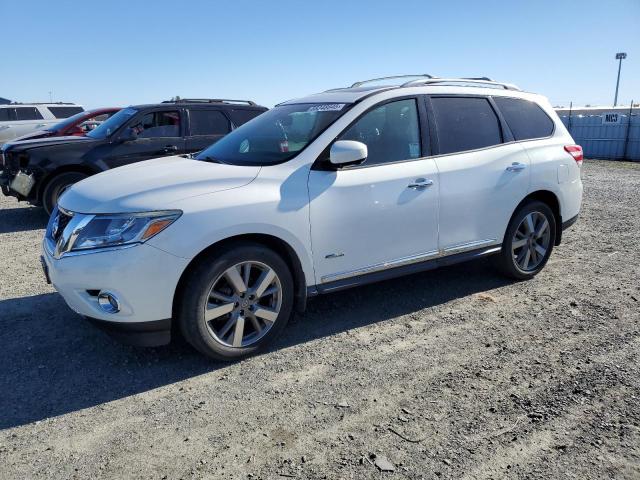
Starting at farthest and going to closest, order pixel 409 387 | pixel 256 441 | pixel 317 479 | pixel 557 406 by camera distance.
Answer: pixel 409 387, pixel 557 406, pixel 256 441, pixel 317 479

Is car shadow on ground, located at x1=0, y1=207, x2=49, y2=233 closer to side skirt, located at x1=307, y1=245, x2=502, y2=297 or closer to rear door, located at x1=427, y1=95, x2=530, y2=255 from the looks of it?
side skirt, located at x1=307, y1=245, x2=502, y2=297

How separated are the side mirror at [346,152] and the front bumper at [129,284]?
4.20 ft

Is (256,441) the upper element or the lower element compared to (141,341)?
lower

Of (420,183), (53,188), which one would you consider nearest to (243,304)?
(420,183)

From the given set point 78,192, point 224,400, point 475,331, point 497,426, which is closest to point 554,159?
point 475,331

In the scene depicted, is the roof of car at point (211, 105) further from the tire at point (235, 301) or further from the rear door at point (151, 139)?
the tire at point (235, 301)

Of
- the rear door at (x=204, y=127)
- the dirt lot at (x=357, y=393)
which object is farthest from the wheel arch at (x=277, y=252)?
the rear door at (x=204, y=127)

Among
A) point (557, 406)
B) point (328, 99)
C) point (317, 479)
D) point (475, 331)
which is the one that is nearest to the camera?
point (317, 479)

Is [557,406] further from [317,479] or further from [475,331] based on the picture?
[317,479]

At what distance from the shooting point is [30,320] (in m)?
4.34

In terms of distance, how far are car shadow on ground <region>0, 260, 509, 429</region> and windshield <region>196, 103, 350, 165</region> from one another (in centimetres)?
139

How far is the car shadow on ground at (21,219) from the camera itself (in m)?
7.92

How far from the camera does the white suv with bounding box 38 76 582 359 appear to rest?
10.8 feet

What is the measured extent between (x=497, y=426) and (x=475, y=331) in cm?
130
